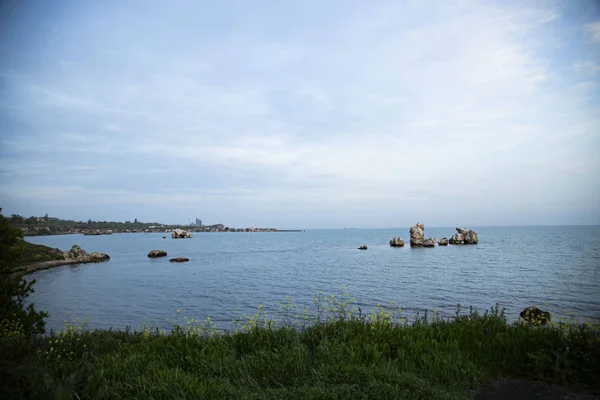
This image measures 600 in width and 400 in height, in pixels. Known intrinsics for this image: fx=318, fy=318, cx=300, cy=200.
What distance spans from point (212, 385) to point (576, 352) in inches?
291

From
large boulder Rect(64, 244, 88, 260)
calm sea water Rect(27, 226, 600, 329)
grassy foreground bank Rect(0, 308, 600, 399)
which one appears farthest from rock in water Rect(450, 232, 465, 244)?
grassy foreground bank Rect(0, 308, 600, 399)

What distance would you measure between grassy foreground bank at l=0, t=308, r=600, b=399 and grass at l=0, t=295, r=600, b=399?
2 cm

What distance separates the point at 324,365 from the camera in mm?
6656

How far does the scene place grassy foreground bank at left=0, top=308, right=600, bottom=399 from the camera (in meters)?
5.64

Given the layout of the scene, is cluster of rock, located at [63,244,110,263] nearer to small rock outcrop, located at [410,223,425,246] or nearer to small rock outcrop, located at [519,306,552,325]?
small rock outcrop, located at [519,306,552,325]

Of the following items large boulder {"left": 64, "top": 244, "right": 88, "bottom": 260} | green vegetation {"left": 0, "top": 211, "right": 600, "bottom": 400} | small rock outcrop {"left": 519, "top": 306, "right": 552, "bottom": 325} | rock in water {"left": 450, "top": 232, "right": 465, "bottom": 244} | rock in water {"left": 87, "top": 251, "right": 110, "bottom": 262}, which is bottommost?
rock in water {"left": 87, "top": 251, "right": 110, "bottom": 262}

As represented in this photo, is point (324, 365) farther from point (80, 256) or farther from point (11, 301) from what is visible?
point (80, 256)

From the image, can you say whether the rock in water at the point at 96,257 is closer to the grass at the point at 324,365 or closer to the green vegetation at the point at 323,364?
the green vegetation at the point at 323,364

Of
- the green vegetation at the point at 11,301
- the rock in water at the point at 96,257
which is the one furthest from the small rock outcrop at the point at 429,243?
the green vegetation at the point at 11,301

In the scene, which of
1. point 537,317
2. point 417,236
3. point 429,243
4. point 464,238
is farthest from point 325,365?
point 464,238

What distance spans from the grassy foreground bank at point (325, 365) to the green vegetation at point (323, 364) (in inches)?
0.8

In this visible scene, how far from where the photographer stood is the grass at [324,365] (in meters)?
5.63

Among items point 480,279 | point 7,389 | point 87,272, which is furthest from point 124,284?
point 480,279

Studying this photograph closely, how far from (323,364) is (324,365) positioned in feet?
0.11
